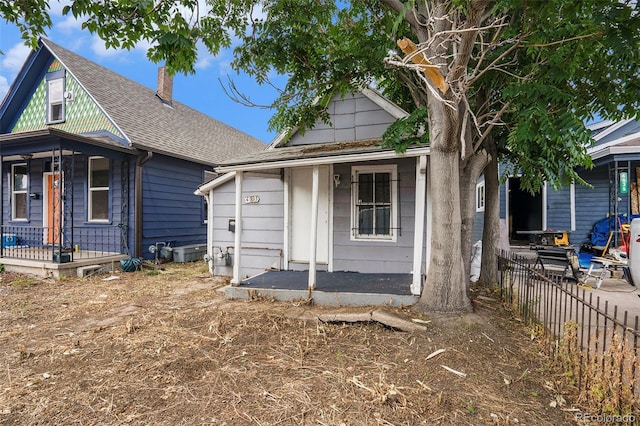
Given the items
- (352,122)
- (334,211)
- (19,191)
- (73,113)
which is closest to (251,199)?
Result: (334,211)

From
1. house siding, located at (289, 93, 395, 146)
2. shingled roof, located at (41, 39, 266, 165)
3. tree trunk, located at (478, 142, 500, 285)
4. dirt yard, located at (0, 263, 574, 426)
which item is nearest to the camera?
dirt yard, located at (0, 263, 574, 426)

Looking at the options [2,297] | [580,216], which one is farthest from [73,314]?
[580,216]

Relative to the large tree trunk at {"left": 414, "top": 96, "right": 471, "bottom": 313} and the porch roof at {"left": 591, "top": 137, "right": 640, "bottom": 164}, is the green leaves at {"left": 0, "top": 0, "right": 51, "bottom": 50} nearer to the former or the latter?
the large tree trunk at {"left": 414, "top": 96, "right": 471, "bottom": 313}

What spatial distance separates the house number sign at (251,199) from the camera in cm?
768

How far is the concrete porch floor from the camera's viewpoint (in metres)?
5.10

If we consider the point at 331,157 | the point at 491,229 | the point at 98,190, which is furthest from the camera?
the point at 98,190

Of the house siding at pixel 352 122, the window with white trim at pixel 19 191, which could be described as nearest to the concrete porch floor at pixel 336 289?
the house siding at pixel 352 122

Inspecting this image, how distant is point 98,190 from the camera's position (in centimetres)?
1003

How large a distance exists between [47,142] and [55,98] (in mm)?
3784

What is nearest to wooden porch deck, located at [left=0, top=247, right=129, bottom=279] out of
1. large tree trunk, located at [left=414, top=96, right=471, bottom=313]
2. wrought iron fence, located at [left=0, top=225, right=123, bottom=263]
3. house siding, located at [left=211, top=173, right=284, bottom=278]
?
wrought iron fence, located at [left=0, top=225, right=123, bottom=263]

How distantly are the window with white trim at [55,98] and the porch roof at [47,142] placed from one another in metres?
2.14

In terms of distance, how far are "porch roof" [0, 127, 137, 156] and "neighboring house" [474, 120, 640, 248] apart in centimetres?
1109

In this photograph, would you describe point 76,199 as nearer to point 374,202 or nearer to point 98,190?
point 98,190

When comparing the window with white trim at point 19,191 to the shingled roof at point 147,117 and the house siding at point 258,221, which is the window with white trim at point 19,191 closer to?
the shingled roof at point 147,117
